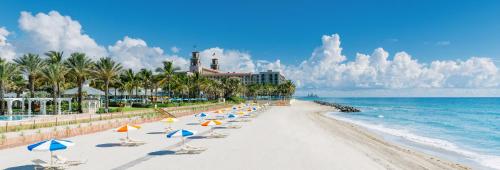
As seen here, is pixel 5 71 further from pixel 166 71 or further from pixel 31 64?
pixel 166 71

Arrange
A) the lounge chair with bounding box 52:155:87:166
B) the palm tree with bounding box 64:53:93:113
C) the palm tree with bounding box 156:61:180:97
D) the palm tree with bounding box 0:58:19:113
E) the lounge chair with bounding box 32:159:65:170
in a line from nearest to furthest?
the lounge chair with bounding box 32:159:65:170 < the lounge chair with bounding box 52:155:87:166 < the palm tree with bounding box 0:58:19:113 < the palm tree with bounding box 64:53:93:113 < the palm tree with bounding box 156:61:180:97

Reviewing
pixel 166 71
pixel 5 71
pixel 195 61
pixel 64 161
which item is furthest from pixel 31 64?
pixel 195 61

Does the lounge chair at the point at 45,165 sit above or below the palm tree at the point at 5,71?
below

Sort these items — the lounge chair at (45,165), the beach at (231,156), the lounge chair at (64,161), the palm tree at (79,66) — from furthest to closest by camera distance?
the palm tree at (79,66) < the beach at (231,156) < the lounge chair at (64,161) < the lounge chair at (45,165)

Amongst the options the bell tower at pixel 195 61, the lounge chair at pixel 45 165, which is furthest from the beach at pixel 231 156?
the bell tower at pixel 195 61

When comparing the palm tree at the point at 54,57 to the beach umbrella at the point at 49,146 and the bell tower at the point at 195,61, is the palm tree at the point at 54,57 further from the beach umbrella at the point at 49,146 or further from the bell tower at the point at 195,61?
the bell tower at the point at 195,61

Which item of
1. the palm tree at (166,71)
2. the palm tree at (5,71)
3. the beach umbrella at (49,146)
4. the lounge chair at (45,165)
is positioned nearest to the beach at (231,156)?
the lounge chair at (45,165)

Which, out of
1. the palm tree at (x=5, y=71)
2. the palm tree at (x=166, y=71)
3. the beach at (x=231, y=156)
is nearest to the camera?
the beach at (x=231, y=156)

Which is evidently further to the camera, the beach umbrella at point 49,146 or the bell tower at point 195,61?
the bell tower at point 195,61

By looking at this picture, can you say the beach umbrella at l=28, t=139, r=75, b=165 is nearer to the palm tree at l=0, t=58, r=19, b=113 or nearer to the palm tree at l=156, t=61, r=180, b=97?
the palm tree at l=0, t=58, r=19, b=113

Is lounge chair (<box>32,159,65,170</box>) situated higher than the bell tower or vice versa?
the bell tower

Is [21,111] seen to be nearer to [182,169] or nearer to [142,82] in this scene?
[142,82]

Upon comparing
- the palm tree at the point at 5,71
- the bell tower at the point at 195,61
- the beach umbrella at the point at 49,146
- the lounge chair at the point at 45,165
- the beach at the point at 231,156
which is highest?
the bell tower at the point at 195,61

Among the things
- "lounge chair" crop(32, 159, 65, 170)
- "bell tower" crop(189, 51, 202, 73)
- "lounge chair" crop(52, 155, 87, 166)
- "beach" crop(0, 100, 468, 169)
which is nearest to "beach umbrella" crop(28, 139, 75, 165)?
"lounge chair" crop(32, 159, 65, 170)
